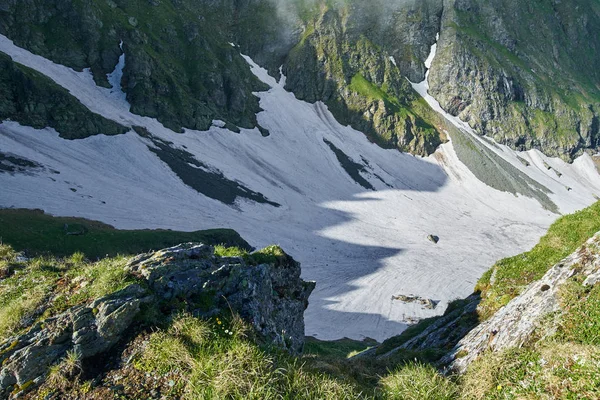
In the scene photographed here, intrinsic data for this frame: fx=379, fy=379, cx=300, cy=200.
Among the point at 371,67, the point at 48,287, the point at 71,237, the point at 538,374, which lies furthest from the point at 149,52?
the point at 538,374

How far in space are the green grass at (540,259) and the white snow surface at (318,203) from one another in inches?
1322

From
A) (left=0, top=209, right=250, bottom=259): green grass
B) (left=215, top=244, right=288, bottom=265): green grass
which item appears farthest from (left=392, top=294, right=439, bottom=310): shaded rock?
(left=215, top=244, right=288, bottom=265): green grass

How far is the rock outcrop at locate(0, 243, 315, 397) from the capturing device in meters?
7.30

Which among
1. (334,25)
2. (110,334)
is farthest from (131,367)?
(334,25)

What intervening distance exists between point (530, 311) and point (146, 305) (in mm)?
8427

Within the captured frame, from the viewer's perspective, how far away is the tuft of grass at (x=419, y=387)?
6.81 metres

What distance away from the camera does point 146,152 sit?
87.2m

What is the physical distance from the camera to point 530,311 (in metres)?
8.27

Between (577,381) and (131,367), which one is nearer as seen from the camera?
(577,381)

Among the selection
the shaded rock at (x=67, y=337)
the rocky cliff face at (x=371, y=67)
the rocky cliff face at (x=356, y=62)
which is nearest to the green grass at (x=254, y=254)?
the shaded rock at (x=67, y=337)

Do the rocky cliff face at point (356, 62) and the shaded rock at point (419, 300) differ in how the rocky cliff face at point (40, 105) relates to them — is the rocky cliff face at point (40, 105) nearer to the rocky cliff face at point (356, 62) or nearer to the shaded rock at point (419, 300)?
the rocky cliff face at point (356, 62)

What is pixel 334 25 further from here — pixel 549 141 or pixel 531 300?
pixel 531 300

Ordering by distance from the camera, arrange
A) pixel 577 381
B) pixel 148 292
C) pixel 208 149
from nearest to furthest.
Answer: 1. pixel 577 381
2. pixel 148 292
3. pixel 208 149

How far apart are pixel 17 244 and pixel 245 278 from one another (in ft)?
142
